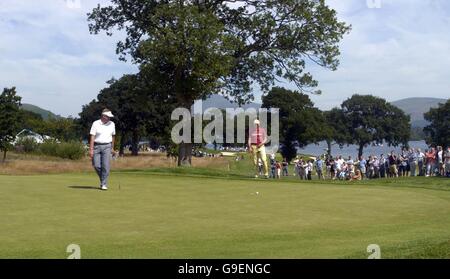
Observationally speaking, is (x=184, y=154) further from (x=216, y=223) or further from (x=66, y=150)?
(x=66, y=150)

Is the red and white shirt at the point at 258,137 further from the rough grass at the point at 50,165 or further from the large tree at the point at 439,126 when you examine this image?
the large tree at the point at 439,126

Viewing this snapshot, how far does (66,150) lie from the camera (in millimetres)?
67312

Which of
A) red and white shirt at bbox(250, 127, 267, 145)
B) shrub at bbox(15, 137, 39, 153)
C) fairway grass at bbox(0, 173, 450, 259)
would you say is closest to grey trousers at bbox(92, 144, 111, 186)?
fairway grass at bbox(0, 173, 450, 259)

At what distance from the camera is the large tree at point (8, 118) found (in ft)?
181

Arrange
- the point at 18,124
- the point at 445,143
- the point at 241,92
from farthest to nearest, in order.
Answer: the point at 445,143, the point at 18,124, the point at 241,92

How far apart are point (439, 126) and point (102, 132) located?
109882 mm

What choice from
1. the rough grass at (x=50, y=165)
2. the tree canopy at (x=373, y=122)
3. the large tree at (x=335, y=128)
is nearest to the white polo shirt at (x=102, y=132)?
the rough grass at (x=50, y=165)

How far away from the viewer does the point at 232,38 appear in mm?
32594

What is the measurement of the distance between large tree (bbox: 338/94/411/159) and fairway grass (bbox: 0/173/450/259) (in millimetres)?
126053

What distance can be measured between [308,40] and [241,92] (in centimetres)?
573

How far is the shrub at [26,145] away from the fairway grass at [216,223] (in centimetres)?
6279

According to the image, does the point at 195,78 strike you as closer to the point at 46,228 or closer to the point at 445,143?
the point at 46,228

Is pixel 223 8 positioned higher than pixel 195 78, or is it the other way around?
pixel 223 8
